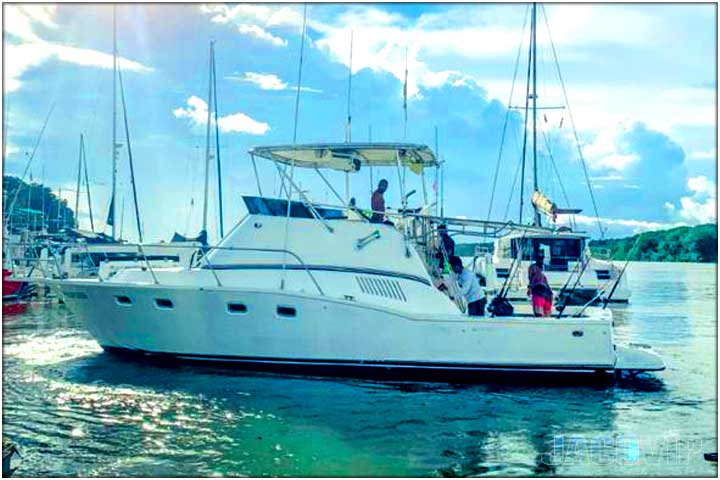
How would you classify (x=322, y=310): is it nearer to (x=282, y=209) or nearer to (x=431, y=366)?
(x=431, y=366)

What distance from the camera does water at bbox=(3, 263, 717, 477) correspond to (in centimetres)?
784

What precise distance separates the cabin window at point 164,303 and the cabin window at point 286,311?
6.25ft

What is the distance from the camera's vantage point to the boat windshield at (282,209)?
12.9 metres

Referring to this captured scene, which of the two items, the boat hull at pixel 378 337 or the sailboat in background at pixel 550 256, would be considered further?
the sailboat in background at pixel 550 256

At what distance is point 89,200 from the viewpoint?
41125 mm

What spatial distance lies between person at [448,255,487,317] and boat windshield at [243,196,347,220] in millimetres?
2270

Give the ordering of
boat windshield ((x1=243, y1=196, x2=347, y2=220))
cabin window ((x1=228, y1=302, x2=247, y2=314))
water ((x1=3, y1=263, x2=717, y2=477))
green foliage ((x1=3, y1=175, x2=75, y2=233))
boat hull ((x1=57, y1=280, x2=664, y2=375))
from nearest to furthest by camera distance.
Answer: water ((x1=3, y1=263, x2=717, y2=477)) → boat hull ((x1=57, y1=280, x2=664, y2=375)) → cabin window ((x1=228, y1=302, x2=247, y2=314)) → boat windshield ((x1=243, y1=196, x2=347, y2=220)) → green foliage ((x1=3, y1=175, x2=75, y2=233))

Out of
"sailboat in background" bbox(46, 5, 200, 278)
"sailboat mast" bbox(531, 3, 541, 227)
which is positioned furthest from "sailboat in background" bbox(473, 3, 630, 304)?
"sailboat in background" bbox(46, 5, 200, 278)

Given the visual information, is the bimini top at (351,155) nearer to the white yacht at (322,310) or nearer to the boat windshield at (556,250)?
the white yacht at (322,310)

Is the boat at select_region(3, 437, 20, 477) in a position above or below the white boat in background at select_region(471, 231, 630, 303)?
below

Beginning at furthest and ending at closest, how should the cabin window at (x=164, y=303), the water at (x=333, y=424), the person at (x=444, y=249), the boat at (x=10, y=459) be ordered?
the person at (x=444, y=249) → the cabin window at (x=164, y=303) → the water at (x=333, y=424) → the boat at (x=10, y=459)

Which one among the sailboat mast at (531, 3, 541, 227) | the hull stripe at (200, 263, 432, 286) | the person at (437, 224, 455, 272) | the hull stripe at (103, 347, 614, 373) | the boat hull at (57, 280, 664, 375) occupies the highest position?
the sailboat mast at (531, 3, 541, 227)

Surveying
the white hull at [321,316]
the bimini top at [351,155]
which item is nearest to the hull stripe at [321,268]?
the white hull at [321,316]

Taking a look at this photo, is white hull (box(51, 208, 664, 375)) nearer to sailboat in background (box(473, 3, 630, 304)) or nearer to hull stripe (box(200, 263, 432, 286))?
hull stripe (box(200, 263, 432, 286))
